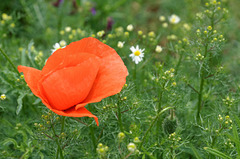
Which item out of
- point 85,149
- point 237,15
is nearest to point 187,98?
point 85,149

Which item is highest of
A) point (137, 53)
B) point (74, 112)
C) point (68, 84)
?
point (137, 53)

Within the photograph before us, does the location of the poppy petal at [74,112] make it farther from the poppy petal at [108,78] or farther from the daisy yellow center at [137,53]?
the daisy yellow center at [137,53]

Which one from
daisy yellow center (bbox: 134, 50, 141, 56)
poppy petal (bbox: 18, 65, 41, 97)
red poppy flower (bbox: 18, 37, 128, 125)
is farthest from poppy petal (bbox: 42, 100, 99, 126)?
daisy yellow center (bbox: 134, 50, 141, 56)

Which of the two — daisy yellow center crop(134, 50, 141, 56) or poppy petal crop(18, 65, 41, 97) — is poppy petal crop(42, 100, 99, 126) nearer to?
poppy petal crop(18, 65, 41, 97)

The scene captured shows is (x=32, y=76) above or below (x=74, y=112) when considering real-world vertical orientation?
above

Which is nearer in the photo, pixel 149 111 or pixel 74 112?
pixel 74 112

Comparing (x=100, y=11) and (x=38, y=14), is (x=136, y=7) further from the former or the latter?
(x=38, y=14)

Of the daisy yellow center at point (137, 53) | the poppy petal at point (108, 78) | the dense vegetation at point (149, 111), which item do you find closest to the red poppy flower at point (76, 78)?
the poppy petal at point (108, 78)

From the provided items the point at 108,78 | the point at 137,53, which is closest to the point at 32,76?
the point at 108,78

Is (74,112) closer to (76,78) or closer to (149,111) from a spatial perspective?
(76,78)
